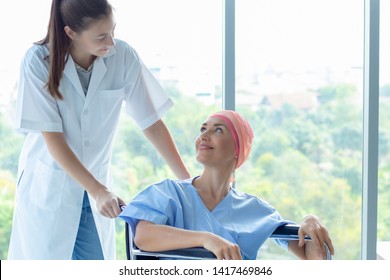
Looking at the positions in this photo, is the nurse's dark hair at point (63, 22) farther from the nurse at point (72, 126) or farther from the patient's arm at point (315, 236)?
the patient's arm at point (315, 236)

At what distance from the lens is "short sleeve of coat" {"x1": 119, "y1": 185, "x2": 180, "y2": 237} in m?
2.00

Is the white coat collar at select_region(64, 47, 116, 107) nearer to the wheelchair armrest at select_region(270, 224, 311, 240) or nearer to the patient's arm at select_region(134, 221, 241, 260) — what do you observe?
the patient's arm at select_region(134, 221, 241, 260)

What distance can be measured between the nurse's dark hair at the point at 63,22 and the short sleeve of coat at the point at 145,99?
275mm

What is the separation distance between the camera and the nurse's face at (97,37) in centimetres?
220

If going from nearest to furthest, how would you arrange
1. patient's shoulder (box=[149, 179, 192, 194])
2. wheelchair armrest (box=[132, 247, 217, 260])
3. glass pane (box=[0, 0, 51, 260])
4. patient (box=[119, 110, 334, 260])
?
wheelchair armrest (box=[132, 247, 217, 260]) → patient (box=[119, 110, 334, 260]) → patient's shoulder (box=[149, 179, 192, 194]) → glass pane (box=[0, 0, 51, 260])

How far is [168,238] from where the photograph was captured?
1.92m

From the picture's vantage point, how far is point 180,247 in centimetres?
191

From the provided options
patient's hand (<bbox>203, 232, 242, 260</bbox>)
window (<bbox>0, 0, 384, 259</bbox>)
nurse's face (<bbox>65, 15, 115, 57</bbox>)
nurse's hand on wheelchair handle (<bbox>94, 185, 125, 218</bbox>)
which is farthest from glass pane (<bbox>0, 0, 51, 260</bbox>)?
patient's hand (<bbox>203, 232, 242, 260</bbox>)

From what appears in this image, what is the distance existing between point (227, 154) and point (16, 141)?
1302mm

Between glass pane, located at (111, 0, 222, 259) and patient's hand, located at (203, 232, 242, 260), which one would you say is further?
glass pane, located at (111, 0, 222, 259)

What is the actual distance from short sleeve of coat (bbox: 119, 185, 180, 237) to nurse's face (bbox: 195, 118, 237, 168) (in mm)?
159

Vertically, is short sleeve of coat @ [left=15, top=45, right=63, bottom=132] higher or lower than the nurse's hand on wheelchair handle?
higher

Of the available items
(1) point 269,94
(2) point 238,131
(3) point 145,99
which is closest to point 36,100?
(3) point 145,99

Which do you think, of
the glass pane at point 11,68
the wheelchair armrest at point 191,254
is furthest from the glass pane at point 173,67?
the wheelchair armrest at point 191,254
